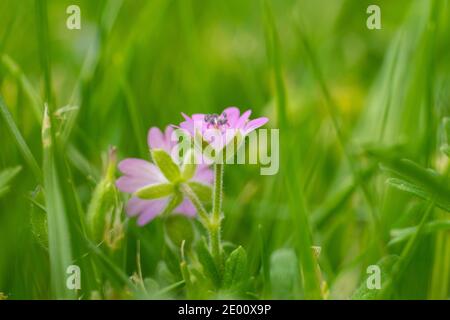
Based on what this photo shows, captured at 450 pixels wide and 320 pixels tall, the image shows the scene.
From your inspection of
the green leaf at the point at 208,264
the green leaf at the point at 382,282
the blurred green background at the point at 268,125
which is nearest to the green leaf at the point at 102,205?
the blurred green background at the point at 268,125

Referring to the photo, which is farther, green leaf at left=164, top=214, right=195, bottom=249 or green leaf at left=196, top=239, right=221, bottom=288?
green leaf at left=164, top=214, right=195, bottom=249

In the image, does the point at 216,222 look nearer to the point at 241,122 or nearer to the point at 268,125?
the point at 241,122

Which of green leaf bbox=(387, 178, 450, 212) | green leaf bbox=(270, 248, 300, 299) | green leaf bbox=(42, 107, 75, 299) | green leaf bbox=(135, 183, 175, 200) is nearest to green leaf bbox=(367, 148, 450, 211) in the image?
green leaf bbox=(387, 178, 450, 212)

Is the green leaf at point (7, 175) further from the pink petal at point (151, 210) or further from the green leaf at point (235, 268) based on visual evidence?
the green leaf at point (235, 268)

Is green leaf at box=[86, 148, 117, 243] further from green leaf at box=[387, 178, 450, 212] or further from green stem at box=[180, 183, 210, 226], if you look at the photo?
green leaf at box=[387, 178, 450, 212]

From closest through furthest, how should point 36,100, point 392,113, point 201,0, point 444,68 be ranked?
point 36,100
point 392,113
point 444,68
point 201,0

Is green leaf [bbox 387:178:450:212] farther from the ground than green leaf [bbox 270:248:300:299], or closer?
farther from the ground

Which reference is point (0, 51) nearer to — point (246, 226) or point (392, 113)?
point (246, 226)
